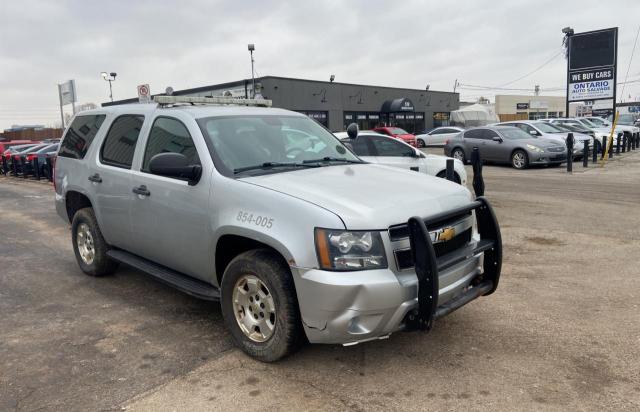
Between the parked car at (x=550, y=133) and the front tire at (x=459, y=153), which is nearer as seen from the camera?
the parked car at (x=550, y=133)

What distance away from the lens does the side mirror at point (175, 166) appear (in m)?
3.74

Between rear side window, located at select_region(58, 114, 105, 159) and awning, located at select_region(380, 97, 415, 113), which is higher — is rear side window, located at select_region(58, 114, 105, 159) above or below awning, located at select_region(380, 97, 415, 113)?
below

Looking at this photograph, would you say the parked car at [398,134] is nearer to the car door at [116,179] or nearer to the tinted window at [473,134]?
the tinted window at [473,134]

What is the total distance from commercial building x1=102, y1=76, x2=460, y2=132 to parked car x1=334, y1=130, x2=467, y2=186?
25311mm

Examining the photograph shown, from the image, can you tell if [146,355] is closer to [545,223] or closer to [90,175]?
[90,175]

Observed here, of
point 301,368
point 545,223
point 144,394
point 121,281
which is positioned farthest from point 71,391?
point 545,223

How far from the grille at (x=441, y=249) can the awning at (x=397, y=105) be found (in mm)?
40791

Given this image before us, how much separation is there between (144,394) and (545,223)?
6.80 m

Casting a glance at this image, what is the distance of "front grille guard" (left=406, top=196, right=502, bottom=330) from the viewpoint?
3074 millimetres

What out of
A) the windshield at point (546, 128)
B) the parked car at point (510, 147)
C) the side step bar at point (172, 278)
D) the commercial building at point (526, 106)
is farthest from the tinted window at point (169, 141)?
the commercial building at point (526, 106)

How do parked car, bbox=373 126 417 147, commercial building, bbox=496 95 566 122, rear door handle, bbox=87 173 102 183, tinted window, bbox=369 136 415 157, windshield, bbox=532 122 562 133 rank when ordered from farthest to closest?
1. commercial building, bbox=496 95 566 122
2. parked car, bbox=373 126 417 147
3. windshield, bbox=532 122 562 133
4. tinted window, bbox=369 136 415 157
5. rear door handle, bbox=87 173 102 183

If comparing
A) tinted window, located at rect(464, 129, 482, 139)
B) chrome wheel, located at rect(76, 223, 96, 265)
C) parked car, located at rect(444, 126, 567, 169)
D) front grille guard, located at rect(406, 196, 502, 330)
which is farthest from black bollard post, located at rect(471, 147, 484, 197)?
tinted window, located at rect(464, 129, 482, 139)

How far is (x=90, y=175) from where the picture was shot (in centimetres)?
534

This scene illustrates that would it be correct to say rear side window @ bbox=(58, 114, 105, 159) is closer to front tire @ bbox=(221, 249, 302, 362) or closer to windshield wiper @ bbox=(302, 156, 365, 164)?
windshield wiper @ bbox=(302, 156, 365, 164)
